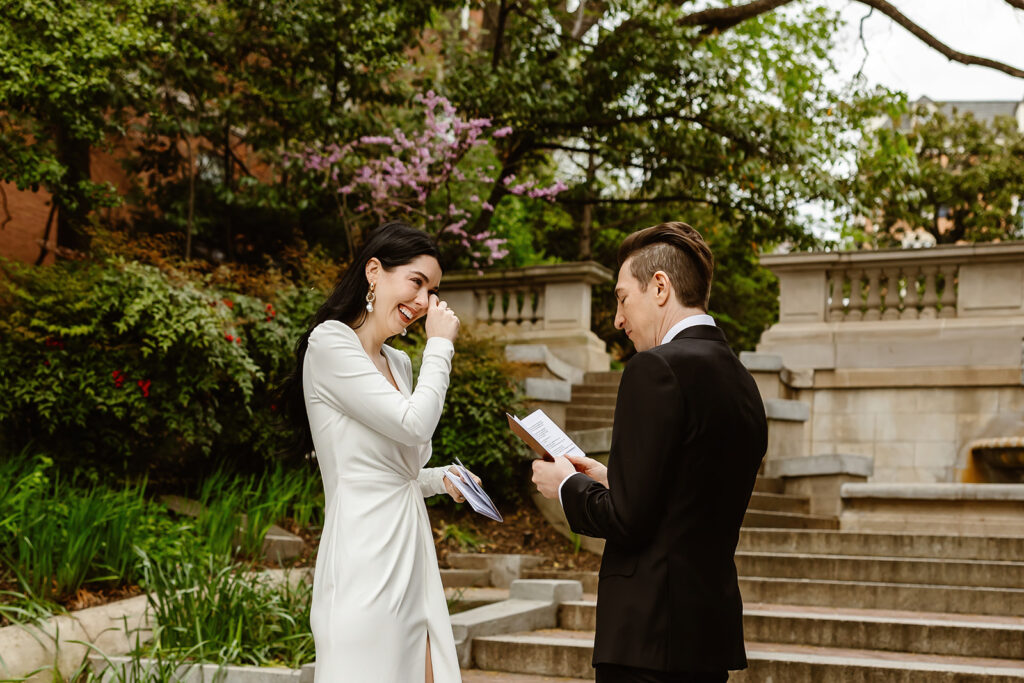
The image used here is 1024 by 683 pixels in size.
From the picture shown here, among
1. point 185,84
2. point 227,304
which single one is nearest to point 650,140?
point 185,84

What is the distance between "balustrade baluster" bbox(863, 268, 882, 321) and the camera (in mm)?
13734

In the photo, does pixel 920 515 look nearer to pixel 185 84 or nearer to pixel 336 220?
pixel 336 220

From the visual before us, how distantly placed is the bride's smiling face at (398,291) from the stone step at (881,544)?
21.7 feet

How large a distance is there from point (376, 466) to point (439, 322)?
1.59 ft

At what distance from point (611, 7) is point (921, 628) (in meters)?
9.76

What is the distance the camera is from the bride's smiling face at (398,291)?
10.2ft

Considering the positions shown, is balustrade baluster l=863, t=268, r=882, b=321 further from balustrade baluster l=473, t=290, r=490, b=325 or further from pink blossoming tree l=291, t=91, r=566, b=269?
balustrade baluster l=473, t=290, r=490, b=325

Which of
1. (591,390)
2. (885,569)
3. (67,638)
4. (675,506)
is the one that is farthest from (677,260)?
(591,390)

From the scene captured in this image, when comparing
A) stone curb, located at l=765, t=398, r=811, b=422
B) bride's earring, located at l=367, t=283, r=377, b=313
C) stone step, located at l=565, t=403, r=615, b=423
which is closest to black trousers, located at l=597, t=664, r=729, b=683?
bride's earring, located at l=367, t=283, r=377, b=313

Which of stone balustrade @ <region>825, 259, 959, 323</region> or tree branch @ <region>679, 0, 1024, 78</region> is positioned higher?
tree branch @ <region>679, 0, 1024, 78</region>

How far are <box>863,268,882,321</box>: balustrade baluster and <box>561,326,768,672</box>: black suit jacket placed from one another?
12053 millimetres

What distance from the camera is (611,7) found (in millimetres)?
13781

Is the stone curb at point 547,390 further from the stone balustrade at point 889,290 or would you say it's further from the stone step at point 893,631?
the stone balustrade at point 889,290

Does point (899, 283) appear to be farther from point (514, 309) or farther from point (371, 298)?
point (371, 298)
